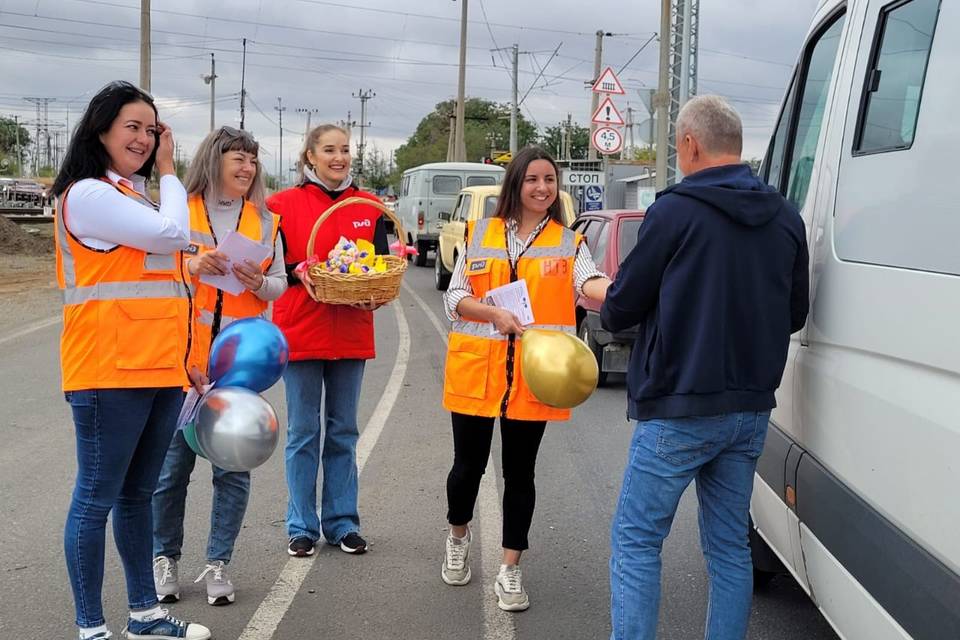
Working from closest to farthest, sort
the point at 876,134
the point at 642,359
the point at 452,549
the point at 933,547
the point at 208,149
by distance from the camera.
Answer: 1. the point at 933,547
2. the point at 876,134
3. the point at 642,359
4. the point at 208,149
5. the point at 452,549

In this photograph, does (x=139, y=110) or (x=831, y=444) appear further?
(x=139, y=110)

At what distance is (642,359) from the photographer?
306 cm

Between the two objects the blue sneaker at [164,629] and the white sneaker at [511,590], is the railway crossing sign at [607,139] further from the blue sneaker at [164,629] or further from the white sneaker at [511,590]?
the blue sneaker at [164,629]

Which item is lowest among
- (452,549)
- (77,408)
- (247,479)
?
(452,549)

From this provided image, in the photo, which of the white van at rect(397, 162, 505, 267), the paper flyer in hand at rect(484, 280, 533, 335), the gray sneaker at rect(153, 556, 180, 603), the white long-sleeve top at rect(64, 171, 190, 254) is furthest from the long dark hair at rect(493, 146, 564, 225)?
the white van at rect(397, 162, 505, 267)

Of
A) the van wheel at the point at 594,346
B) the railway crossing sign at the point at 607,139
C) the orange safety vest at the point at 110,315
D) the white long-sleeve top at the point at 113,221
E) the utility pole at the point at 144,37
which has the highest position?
the utility pole at the point at 144,37

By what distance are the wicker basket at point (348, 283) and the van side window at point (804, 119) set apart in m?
1.71

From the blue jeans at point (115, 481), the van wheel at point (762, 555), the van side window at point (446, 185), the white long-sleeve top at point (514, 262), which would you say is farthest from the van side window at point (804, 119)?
the van side window at point (446, 185)

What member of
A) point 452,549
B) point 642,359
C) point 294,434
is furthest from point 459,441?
point 642,359

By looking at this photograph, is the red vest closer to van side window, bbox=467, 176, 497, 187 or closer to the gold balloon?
the gold balloon

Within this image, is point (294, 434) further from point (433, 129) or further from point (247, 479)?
point (433, 129)

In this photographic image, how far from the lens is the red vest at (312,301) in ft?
14.8

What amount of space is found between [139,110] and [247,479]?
1.70m

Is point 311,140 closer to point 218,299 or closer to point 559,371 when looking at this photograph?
point 218,299
